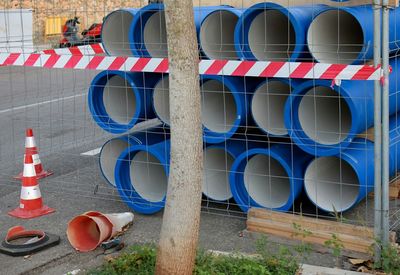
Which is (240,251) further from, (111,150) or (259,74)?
(111,150)

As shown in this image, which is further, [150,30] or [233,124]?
[150,30]

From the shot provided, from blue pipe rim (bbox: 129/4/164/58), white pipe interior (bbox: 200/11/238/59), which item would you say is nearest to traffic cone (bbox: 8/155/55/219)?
blue pipe rim (bbox: 129/4/164/58)

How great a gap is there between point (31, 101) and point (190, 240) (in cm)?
1025

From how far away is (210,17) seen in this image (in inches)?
232

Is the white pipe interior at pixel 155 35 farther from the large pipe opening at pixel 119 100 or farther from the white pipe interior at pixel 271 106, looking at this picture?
the white pipe interior at pixel 271 106

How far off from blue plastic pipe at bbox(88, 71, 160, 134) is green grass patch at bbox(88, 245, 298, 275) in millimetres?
1828

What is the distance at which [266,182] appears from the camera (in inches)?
242

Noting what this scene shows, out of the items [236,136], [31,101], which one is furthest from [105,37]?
[31,101]

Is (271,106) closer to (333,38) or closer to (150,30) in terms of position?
(333,38)

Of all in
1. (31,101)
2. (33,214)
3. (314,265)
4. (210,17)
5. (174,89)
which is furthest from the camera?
(31,101)

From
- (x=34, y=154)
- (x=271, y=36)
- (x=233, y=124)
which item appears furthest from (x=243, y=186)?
(x=34, y=154)

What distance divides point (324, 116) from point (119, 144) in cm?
210

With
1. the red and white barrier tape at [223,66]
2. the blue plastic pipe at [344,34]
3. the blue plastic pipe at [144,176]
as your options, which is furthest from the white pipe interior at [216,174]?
the blue plastic pipe at [344,34]

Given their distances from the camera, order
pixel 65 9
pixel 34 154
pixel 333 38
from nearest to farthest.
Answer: pixel 333 38 → pixel 34 154 → pixel 65 9
